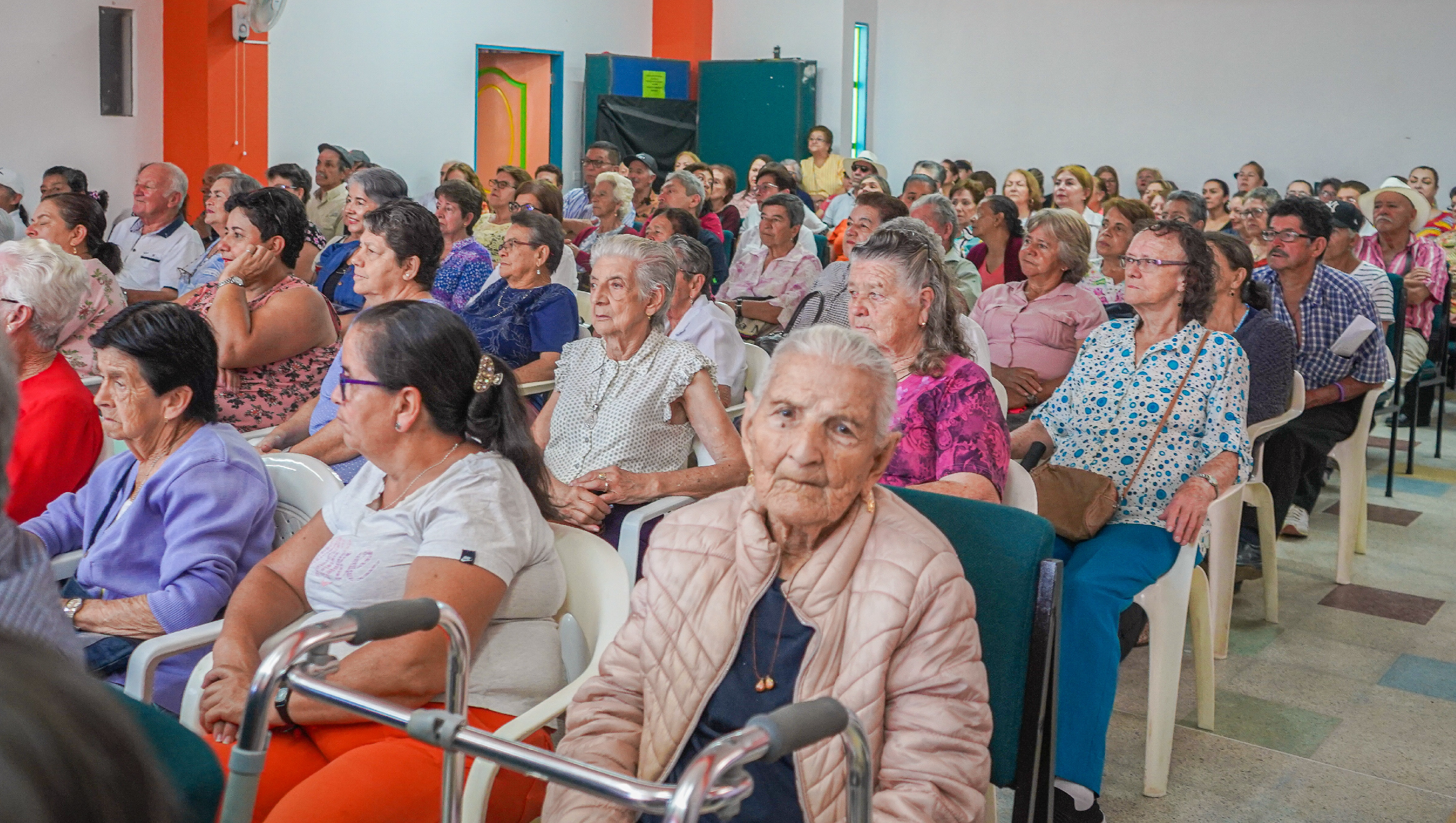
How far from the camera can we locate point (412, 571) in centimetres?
189

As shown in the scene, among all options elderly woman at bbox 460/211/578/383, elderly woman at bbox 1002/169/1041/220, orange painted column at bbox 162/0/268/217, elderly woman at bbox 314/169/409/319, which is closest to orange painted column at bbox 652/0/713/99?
orange painted column at bbox 162/0/268/217

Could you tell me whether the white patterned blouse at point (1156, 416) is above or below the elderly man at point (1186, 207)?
below

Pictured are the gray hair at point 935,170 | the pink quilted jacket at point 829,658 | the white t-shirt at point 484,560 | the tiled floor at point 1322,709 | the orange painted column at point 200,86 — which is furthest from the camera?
the gray hair at point 935,170

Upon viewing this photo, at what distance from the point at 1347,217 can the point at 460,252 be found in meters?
3.80

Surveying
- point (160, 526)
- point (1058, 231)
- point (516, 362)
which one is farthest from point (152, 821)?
point (1058, 231)

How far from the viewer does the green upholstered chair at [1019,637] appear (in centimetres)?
180

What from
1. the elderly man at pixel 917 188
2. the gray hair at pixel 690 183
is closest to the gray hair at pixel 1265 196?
the elderly man at pixel 917 188

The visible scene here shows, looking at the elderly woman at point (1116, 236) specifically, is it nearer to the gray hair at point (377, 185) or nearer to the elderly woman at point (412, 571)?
the gray hair at point (377, 185)

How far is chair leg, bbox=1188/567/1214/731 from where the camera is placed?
2.98 meters

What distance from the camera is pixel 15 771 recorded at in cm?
55

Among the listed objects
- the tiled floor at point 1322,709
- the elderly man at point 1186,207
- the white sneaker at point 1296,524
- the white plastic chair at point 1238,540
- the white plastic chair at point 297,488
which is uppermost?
the elderly man at point 1186,207

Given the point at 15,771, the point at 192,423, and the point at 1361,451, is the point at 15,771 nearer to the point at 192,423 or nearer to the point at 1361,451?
the point at 192,423

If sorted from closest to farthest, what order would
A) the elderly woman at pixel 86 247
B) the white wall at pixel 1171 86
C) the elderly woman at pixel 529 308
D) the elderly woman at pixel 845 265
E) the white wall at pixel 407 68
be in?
the elderly woman at pixel 86 247 → the elderly woman at pixel 529 308 → the elderly woman at pixel 845 265 → the white wall at pixel 407 68 → the white wall at pixel 1171 86

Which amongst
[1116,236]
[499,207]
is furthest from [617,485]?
[499,207]
